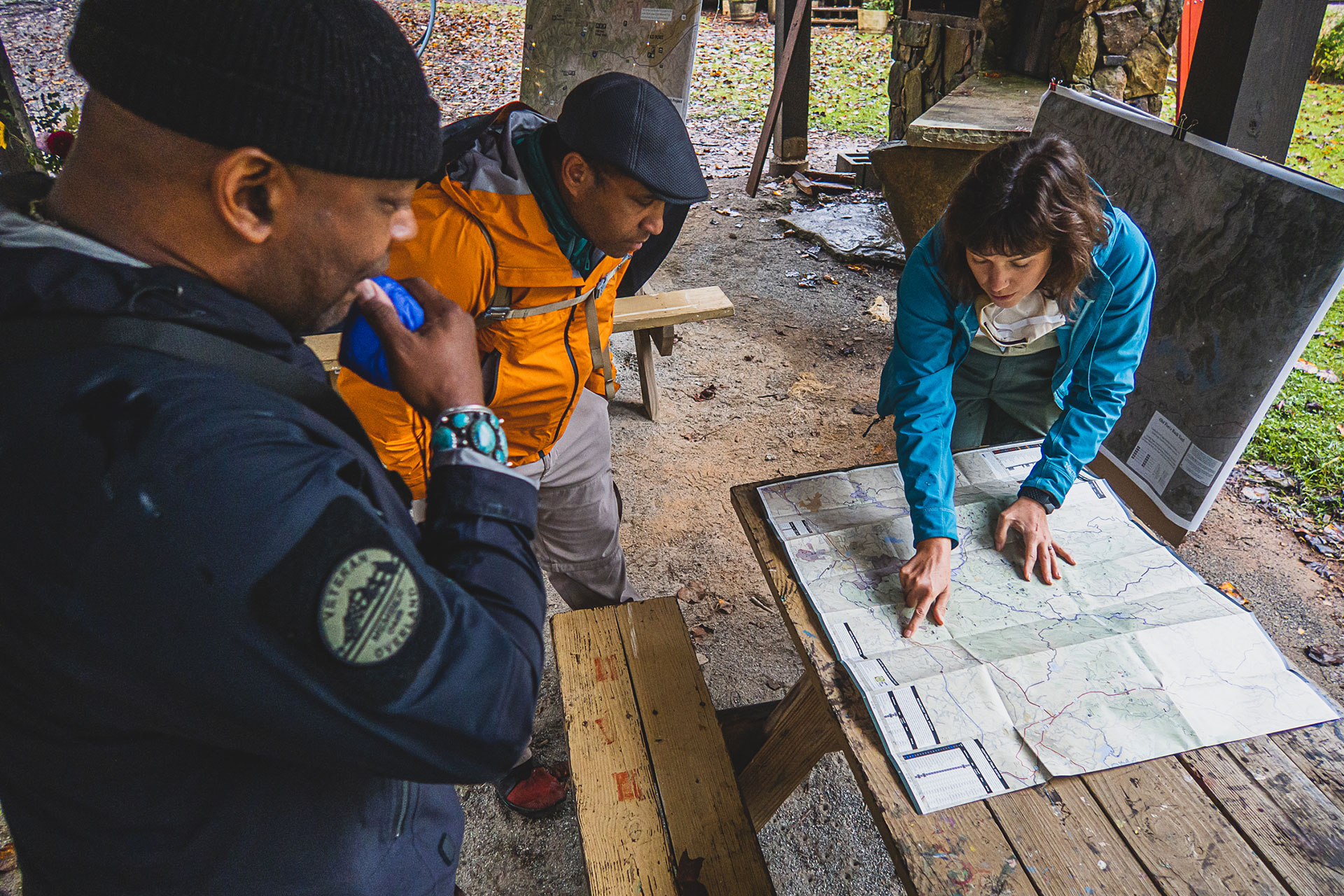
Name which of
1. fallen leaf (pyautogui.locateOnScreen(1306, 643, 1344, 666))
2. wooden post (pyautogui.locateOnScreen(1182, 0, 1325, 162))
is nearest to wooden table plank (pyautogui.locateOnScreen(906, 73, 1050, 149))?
wooden post (pyautogui.locateOnScreen(1182, 0, 1325, 162))

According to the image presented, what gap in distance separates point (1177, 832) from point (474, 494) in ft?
4.12

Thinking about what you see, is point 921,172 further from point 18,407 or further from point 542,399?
point 18,407

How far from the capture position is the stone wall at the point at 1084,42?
4473 mm

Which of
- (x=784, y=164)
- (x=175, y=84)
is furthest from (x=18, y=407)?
(x=784, y=164)

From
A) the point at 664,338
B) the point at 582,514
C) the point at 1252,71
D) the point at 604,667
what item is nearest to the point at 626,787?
the point at 604,667

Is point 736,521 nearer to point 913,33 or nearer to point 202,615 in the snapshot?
point 202,615

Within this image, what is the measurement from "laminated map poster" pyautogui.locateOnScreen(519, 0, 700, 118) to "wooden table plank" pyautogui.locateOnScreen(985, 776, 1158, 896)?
148 inches

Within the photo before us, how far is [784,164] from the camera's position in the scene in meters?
7.29

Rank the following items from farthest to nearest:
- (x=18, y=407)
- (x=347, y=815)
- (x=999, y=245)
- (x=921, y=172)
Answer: (x=921, y=172)
(x=999, y=245)
(x=347, y=815)
(x=18, y=407)

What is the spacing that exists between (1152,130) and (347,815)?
356 centimetres

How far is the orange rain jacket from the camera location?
1874 millimetres

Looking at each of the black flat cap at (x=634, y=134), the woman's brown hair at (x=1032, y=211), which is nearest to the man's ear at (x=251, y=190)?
the black flat cap at (x=634, y=134)

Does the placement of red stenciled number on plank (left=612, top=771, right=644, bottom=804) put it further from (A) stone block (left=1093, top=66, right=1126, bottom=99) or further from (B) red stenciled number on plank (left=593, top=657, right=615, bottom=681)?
(A) stone block (left=1093, top=66, right=1126, bottom=99)

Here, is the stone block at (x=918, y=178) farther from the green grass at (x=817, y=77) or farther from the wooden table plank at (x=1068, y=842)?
the green grass at (x=817, y=77)
